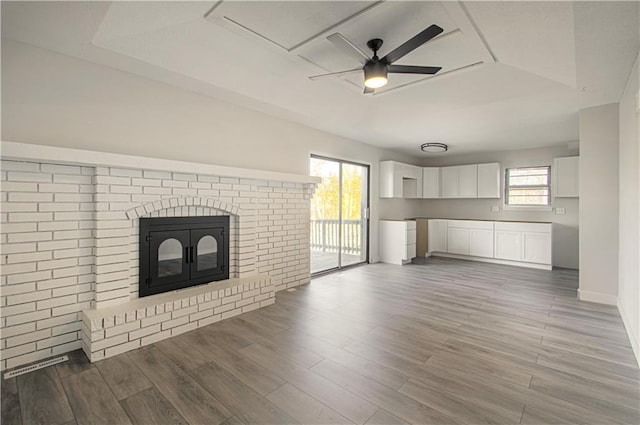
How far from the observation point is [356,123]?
457cm

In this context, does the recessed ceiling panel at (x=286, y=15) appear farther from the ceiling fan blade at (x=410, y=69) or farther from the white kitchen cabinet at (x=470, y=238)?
the white kitchen cabinet at (x=470, y=238)

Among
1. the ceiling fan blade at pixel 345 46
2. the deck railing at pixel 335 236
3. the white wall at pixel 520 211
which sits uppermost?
the ceiling fan blade at pixel 345 46

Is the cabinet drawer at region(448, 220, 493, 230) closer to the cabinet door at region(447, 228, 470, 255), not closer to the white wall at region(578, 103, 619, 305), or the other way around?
the cabinet door at region(447, 228, 470, 255)

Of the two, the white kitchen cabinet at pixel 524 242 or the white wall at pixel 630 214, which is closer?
the white wall at pixel 630 214

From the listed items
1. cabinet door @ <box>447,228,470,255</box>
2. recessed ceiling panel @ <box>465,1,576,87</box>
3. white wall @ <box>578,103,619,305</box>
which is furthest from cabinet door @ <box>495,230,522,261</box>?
recessed ceiling panel @ <box>465,1,576,87</box>

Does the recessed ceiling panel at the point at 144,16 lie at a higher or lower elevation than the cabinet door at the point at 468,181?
higher

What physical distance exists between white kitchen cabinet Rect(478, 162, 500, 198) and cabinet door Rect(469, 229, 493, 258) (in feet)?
2.89

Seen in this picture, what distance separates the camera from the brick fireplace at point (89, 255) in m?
2.28

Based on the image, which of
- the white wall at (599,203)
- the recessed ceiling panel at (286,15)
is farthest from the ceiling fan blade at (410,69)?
the white wall at (599,203)

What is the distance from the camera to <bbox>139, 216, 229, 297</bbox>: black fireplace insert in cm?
297

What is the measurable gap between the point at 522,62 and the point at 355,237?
13.4 ft

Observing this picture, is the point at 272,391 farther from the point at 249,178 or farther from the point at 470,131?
the point at 470,131

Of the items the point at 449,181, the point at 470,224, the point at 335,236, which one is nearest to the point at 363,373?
the point at 335,236

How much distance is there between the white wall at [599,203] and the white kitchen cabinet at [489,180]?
2868mm
